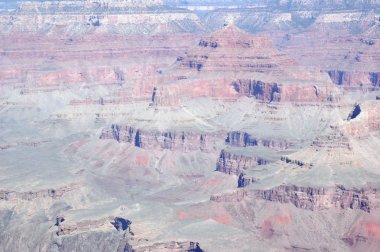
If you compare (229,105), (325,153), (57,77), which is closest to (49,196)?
(325,153)

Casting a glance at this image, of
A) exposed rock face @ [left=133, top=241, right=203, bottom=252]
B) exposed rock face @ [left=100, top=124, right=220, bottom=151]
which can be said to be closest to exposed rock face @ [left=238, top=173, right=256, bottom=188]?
exposed rock face @ [left=133, top=241, right=203, bottom=252]

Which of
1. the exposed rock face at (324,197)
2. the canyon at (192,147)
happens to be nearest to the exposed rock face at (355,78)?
the canyon at (192,147)

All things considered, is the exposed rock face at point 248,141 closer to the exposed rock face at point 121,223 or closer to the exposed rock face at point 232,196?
the exposed rock face at point 232,196

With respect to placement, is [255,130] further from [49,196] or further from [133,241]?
[133,241]

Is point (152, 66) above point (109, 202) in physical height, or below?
above

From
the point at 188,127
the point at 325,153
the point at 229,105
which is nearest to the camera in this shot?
the point at 325,153

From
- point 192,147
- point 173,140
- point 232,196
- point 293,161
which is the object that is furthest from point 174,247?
point 173,140

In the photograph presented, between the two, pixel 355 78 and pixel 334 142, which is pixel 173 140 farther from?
pixel 355 78
